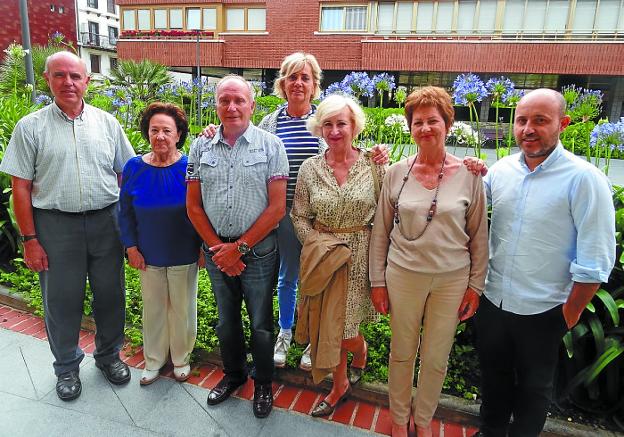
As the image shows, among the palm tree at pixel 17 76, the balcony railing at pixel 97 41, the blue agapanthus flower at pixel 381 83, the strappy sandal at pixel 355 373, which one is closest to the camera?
the strappy sandal at pixel 355 373

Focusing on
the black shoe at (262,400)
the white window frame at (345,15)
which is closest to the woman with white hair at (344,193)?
the black shoe at (262,400)

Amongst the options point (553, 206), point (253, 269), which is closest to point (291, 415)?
point (253, 269)

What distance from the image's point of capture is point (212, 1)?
906 inches

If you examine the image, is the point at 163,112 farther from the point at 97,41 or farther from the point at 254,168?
the point at 97,41

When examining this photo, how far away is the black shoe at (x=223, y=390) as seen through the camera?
272cm

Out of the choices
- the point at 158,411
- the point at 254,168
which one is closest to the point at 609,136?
the point at 254,168

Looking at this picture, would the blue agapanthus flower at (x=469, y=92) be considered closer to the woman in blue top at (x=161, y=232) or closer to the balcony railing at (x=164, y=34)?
the woman in blue top at (x=161, y=232)

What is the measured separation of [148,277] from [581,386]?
2904mm

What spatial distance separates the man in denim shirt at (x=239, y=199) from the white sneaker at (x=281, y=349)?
0.44 m

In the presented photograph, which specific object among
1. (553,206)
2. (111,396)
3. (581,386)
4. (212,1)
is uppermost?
(212,1)

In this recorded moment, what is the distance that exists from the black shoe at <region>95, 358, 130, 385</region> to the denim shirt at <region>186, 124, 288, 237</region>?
1329 mm

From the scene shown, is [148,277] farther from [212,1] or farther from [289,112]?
[212,1]

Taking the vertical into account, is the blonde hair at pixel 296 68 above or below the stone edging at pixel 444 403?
above

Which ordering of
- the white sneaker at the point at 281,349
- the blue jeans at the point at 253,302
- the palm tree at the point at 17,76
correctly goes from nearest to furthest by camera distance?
the blue jeans at the point at 253,302 < the white sneaker at the point at 281,349 < the palm tree at the point at 17,76
